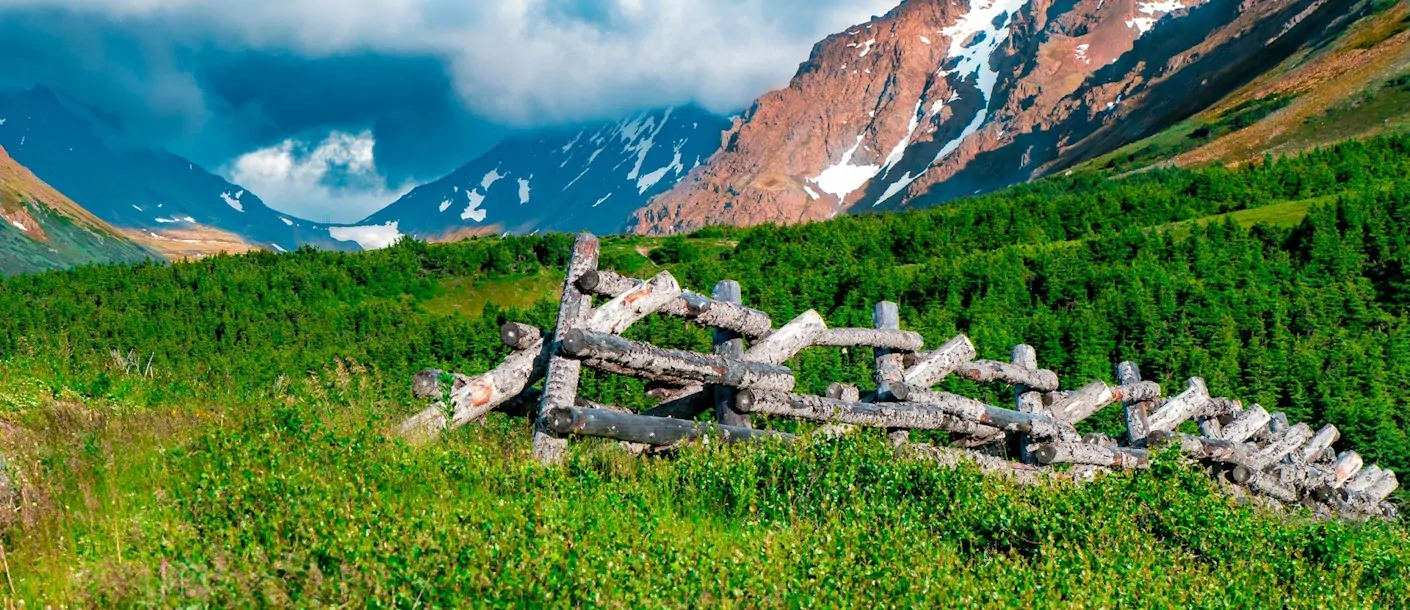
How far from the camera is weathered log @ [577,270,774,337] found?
33.2 feet

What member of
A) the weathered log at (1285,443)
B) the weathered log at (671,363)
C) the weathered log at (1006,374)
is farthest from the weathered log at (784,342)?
the weathered log at (1285,443)

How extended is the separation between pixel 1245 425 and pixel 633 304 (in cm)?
1405

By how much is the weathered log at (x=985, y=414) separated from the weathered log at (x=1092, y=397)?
1873 mm

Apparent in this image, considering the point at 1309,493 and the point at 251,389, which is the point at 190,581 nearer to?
the point at 251,389

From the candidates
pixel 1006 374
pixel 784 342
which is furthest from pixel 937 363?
pixel 784 342

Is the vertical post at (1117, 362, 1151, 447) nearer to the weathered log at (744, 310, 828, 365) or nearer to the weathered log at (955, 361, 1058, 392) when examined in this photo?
the weathered log at (955, 361, 1058, 392)

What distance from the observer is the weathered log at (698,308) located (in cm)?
1012

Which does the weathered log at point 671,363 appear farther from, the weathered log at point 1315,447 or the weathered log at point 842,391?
the weathered log at point 1315,447

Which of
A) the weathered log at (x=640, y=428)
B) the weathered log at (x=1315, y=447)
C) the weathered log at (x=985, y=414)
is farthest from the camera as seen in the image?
the weathered log at (x=1315, y=447)

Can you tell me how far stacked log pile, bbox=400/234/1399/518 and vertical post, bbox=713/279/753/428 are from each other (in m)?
0.02

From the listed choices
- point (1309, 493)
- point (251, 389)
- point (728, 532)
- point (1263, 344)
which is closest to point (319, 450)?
point (728, 532)

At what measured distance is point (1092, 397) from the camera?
16.5 meters

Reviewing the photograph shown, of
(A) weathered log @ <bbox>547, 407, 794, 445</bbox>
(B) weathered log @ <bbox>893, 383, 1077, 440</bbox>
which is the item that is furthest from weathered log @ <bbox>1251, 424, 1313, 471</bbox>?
(A) weathered log @ <bbox>547, 407, 794, 445</bbox>

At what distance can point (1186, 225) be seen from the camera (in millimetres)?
101562
